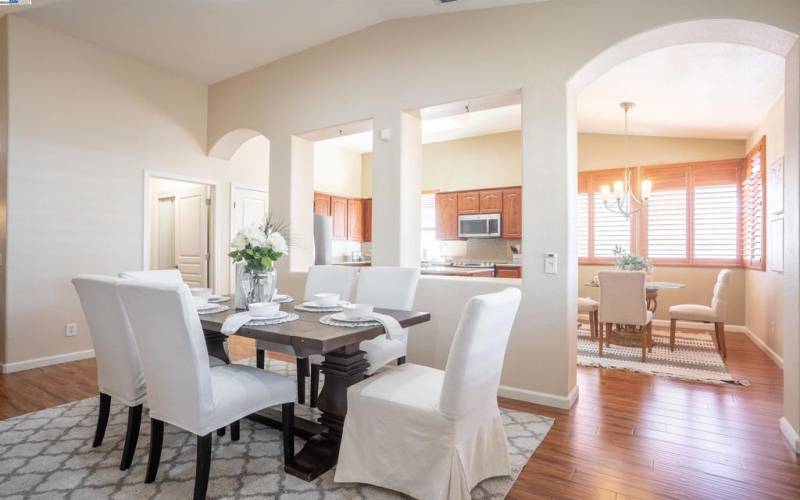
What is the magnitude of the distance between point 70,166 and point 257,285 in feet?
10.0

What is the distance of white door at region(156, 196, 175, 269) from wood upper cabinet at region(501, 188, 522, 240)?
5002mm

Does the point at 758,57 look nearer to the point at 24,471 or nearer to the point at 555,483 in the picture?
the point at 555,483

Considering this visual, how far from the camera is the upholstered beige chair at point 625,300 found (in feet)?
14.1

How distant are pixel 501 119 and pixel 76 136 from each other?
5.31 metres

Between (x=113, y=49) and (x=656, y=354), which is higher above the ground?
(x=113, y=49)

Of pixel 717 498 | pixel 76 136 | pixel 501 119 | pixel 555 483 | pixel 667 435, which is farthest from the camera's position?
pixel 501 119

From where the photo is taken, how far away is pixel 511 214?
6820mm

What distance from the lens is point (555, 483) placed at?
2.04 m

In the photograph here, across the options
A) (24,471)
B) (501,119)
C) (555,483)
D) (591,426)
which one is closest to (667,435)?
(591,426)

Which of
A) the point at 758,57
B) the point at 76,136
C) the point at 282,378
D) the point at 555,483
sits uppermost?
the point at 758,57

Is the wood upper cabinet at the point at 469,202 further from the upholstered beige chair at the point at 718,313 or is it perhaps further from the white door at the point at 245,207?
the upholstered beige chair at the point at 718,313

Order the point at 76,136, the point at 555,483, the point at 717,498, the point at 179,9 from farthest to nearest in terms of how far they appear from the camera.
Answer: the point at 76,136 < the point at 179,9 < the point at 555,483 < the point at 717,498

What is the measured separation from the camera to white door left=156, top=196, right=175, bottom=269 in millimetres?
5996

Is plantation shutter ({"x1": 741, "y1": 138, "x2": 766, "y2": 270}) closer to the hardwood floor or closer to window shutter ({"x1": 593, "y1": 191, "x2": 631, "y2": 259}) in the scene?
window shutter ({"x1": 593, "y1": 191, "x2": 631, "y2": 259})
